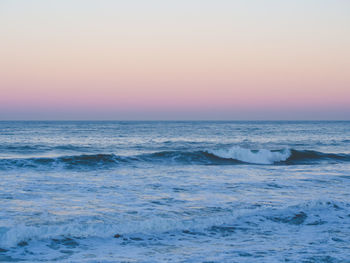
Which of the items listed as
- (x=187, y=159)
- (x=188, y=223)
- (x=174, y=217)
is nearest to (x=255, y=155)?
(x=187, y=159)

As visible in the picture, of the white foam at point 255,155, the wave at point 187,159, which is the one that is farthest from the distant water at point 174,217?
the white foam at point 255,155

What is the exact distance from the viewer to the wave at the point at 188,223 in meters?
6.28

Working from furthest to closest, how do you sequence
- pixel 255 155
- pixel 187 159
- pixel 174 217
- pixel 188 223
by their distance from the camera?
pixel 255 155
pixel 187 159
pixel 174 217
pixel 188 223

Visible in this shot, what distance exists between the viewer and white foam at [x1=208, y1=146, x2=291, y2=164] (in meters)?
21.5

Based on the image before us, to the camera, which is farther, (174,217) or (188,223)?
(174,217)

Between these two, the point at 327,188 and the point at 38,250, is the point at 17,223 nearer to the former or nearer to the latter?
the point at 38,250

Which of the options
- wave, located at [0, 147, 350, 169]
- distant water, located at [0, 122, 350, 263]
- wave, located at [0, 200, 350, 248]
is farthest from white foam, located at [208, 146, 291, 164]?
wave, located at [0, 200, 350, 248]

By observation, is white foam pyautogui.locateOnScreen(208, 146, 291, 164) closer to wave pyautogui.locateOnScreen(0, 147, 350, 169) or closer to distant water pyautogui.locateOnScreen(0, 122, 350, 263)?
wave pyautogui.locateOnScreen(0, 147, 350, 169)

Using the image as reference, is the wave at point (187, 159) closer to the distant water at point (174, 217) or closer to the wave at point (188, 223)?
the distant water at point (174, 217)

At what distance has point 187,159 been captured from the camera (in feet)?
68.0

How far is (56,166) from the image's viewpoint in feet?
54.4

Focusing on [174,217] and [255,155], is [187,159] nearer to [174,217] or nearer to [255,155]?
[255,155]

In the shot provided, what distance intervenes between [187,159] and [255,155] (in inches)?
192

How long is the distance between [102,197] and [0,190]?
3.44 meters
